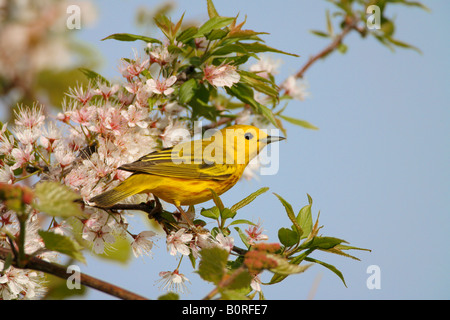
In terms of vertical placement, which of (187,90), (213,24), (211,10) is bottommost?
(187,90)

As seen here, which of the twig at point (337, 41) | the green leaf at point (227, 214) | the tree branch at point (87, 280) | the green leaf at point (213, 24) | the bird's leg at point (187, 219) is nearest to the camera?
the tree branch at point (87, 280)

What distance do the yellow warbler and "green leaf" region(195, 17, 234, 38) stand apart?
0.68 m

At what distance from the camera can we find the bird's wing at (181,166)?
250cm

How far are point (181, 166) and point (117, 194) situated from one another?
576 mm

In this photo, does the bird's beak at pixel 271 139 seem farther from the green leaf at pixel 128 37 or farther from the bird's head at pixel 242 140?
the green leaf at pixel 128 37

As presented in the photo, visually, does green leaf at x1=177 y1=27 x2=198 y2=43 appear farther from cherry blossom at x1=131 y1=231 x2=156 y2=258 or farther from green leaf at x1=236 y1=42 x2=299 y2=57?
cherry blossom at x1=131 y1=231 x2=156 y2=258

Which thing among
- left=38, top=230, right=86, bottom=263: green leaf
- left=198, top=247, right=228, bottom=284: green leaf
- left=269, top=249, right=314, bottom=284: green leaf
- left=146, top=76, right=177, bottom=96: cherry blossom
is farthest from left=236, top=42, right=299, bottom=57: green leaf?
left=38, top=230, right=86, bottom=263: green leaf

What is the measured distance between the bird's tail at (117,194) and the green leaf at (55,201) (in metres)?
0.88

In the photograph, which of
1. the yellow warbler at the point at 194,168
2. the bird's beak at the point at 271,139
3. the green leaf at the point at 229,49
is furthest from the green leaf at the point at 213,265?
the bird's beak at the point at 271,139

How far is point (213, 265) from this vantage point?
1.48 m

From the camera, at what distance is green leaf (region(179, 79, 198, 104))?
2.52 m

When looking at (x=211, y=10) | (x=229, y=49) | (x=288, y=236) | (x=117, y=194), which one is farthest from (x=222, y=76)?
(x=288, y=236)

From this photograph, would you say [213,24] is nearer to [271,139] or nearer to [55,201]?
[271,139]
